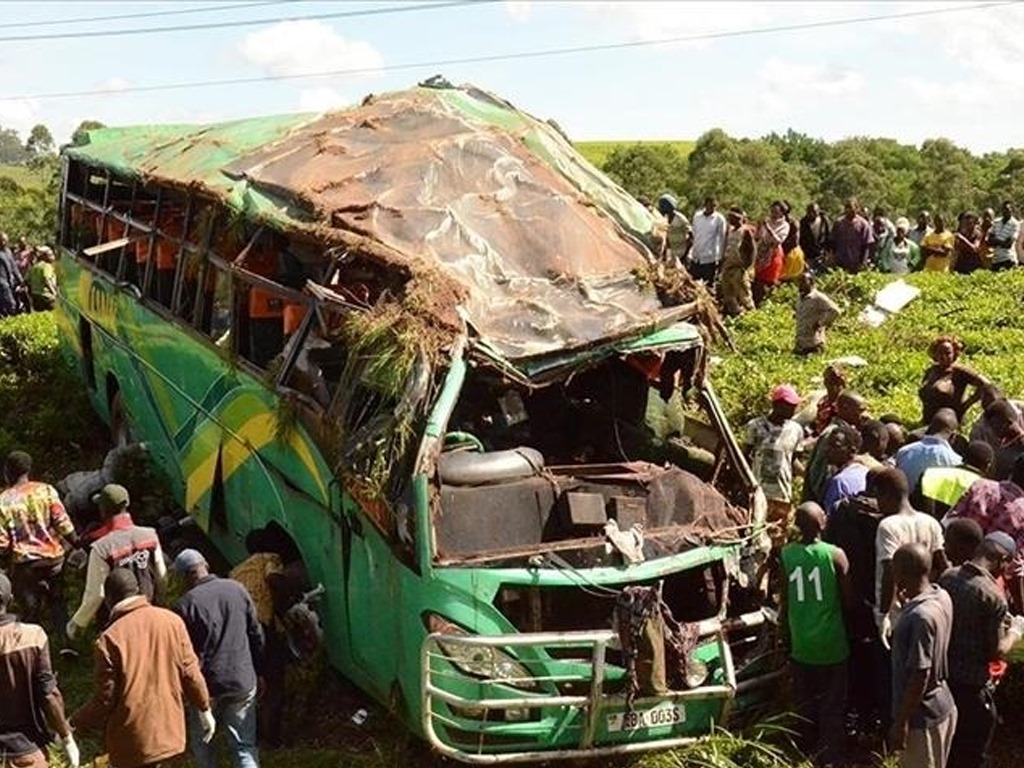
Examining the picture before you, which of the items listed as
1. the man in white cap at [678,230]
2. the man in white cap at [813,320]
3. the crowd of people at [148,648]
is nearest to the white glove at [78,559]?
the crowd of people at [148,648]

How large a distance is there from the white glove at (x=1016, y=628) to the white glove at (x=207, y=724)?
4015mm

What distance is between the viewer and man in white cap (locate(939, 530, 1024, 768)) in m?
6.07

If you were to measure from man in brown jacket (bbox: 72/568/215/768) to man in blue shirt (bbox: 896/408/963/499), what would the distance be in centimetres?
438

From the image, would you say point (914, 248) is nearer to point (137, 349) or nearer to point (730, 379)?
point (730, 379)

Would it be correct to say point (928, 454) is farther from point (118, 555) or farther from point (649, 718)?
point (118, 555)

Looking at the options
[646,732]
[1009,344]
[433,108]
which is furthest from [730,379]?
[646,732]

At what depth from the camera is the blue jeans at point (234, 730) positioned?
694 centimetres

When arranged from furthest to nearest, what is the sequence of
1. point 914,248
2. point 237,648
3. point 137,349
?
1. point 914,248
2. point 137,349
3. point 237,648

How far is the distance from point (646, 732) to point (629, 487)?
1373 millimetres

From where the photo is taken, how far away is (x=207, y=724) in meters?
6.70

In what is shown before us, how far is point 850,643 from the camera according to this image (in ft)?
23.2

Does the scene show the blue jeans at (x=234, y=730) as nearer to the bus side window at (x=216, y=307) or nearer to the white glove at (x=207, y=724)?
the white glove at (x=207, y=724)

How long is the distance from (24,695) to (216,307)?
3919mm

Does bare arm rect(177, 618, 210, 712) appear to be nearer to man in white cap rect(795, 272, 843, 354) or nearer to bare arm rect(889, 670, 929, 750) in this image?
bare arm rect(889, 670, 929, 750)
